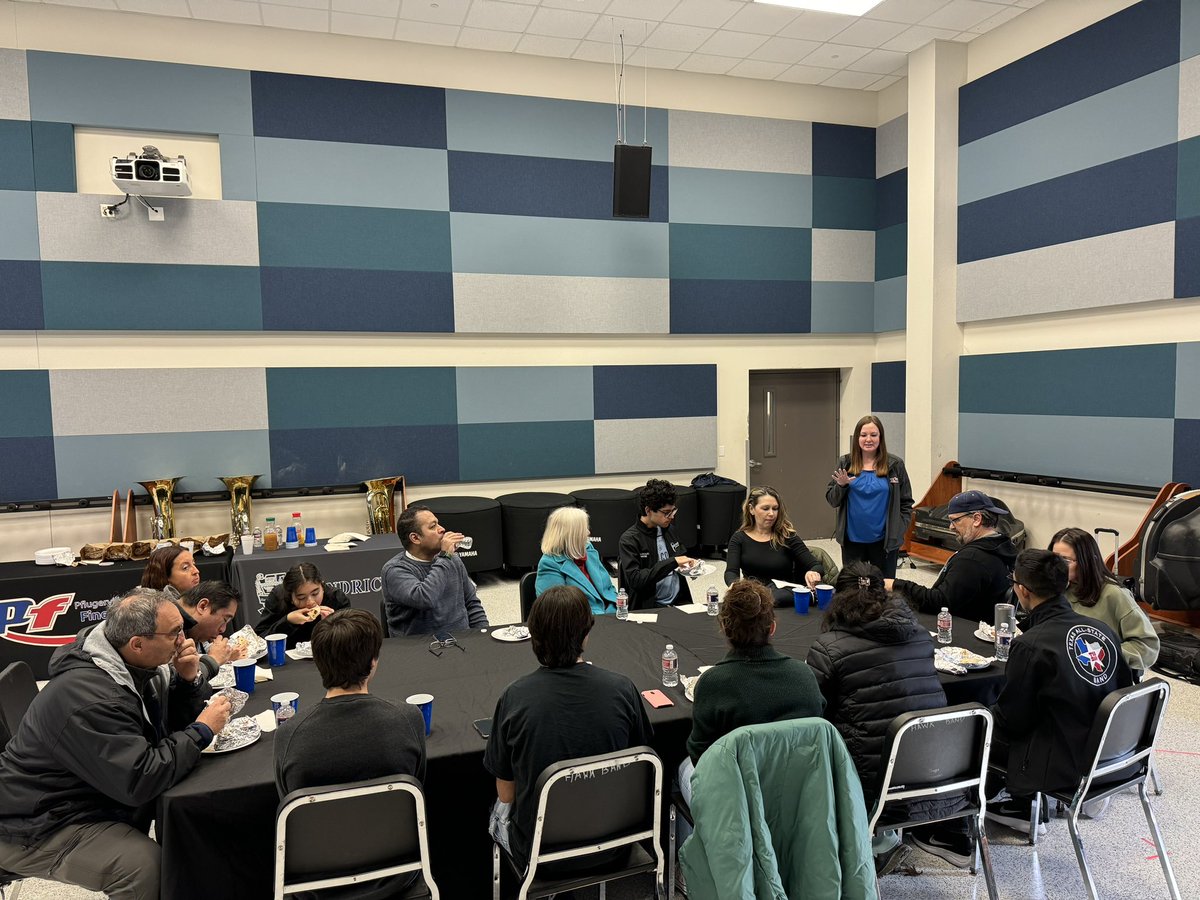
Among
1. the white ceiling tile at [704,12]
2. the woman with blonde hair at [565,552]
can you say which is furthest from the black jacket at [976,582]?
the white ceiling tile at [704,12]

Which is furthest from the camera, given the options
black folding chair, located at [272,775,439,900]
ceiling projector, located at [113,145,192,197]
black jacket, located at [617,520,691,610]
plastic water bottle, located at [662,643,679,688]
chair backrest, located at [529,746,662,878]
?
ceiling projector, located at [113,145,192,197]

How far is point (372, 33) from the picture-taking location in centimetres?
679

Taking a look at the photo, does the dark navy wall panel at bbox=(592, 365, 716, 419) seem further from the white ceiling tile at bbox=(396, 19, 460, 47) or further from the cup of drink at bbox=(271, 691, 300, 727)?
the cup of drink at bbox=(271, 691, 300, 727)

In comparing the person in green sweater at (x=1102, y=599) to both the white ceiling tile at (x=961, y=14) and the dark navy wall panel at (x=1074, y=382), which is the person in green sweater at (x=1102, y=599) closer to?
the dark navy wall panel at (x=1074, y=382)

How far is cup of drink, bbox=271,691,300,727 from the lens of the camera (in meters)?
2.59

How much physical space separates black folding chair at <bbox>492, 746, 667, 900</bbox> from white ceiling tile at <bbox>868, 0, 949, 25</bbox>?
661cm

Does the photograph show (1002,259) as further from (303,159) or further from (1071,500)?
(303,159)

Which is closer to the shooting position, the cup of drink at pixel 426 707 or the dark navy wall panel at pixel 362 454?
the cup of drink at pixel 426 707

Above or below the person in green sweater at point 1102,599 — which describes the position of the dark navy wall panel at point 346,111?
above

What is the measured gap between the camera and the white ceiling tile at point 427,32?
6.65m

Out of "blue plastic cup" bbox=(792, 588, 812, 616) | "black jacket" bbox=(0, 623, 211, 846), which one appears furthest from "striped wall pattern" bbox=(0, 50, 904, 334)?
"black jacket" bbox=(0, 623, 211, 846)

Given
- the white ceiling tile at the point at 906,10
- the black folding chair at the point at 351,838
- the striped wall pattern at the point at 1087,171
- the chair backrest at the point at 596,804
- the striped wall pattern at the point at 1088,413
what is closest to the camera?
the black folding chair at the point at 351,838

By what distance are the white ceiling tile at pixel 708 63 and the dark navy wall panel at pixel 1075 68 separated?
224cm

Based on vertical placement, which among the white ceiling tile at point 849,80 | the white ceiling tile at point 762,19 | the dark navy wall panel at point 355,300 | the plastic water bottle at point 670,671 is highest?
the white ceiling tile at point 849,80
